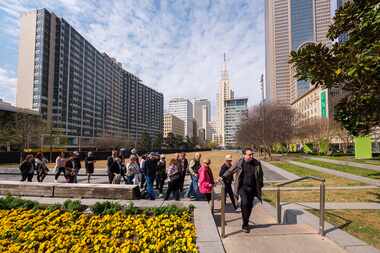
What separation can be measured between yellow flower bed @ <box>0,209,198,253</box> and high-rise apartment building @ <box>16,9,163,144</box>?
297ft

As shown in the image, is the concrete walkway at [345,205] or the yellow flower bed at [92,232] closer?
the yellow flower bed at [92,232]

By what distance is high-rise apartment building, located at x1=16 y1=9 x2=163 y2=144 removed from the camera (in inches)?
3511

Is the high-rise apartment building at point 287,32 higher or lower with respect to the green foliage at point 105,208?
higher

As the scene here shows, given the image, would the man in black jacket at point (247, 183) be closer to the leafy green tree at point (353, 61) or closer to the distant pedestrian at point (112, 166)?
the leafy green tree at point (353, 61)

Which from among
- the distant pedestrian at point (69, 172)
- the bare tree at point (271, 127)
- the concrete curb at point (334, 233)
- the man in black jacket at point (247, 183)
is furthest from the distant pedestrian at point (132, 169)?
the bare tree at point (271, 127)

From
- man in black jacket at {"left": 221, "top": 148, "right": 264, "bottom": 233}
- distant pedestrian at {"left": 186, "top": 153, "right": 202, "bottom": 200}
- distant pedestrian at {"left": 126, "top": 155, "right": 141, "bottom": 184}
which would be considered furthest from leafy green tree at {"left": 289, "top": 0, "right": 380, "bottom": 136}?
distant pedestrian at {"left": 126, "top": 155, "right": 141, "bottom": 184}

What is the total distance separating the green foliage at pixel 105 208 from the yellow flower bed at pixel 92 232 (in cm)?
20

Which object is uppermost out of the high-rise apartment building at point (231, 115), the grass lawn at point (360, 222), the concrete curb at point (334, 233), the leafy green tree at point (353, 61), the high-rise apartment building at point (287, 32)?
the high-rise apartment building at point (287, 32)

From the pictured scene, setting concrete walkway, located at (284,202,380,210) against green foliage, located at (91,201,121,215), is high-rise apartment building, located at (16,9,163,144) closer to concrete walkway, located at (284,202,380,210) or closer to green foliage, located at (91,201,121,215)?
A: green foliage, located at (91,201,121,215)

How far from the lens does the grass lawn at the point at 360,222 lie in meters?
5.38

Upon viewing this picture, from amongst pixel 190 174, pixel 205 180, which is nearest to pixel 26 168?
pixel 190 174

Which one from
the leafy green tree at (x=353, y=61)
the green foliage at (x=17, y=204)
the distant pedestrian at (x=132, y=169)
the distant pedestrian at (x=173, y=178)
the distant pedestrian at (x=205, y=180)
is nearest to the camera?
the leafy green tree at (x=353, y=61)

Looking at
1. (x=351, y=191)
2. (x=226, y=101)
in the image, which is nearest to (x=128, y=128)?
(x=226, y=101)

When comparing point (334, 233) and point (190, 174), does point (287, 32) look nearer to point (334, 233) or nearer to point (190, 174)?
point (190, 174)
